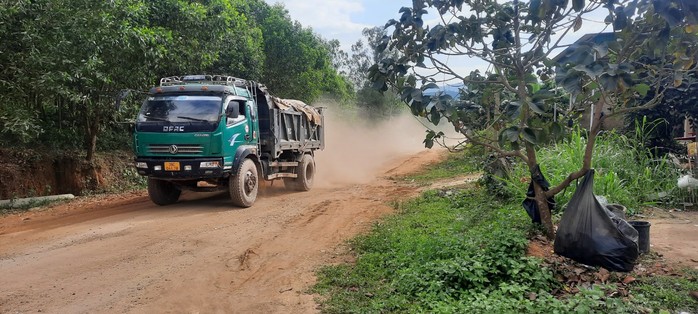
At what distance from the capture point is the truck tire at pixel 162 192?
34.6ft

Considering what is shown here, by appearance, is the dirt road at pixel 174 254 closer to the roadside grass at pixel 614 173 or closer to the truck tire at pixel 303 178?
the truck tire at pixel 303 178

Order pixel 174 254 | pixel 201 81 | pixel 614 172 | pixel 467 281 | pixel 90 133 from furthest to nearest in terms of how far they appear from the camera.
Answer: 1. pixel 90 133
2. pixel 201 81
3. pixel 614 172
4. pixel 174 254
5. pixel 467 281

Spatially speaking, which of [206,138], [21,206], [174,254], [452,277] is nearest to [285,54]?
[21,206]

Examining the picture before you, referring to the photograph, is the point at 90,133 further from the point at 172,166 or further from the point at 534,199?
the point at 534,199

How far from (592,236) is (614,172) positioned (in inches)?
162

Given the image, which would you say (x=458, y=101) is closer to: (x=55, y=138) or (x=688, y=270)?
(x=688, y=270)

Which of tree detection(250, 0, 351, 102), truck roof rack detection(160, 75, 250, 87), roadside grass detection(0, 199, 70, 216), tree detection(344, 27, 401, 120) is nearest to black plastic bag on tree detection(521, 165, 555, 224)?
truck roof rack detection(160, 75, 250, 87)

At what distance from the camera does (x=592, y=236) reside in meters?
4.98

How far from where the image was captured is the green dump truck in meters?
9.62

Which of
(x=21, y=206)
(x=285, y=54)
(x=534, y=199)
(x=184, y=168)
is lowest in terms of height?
(x=21, y=206)

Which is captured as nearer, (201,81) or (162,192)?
(162,192)

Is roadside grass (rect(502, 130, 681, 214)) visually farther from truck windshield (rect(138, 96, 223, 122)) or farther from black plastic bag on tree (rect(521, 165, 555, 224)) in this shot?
truck windshield (rect(138, 96, 223, 122))

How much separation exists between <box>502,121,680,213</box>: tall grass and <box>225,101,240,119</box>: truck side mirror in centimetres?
521

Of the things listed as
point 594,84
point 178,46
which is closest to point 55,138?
point 178,46
